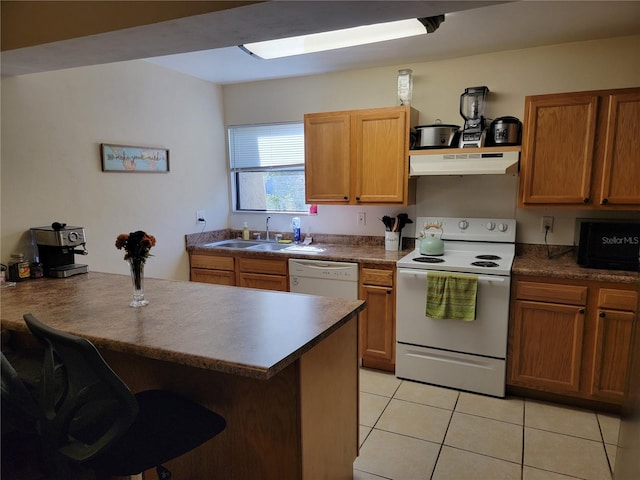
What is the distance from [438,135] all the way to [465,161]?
0.30 meters

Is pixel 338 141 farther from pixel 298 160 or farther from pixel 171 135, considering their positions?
pixel 171 135

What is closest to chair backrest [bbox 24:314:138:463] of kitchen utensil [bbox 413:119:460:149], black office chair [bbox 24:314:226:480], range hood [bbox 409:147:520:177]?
black office chair [bbox 24:314:226:480]

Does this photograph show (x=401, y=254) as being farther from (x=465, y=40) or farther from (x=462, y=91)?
(x=465, y=40)

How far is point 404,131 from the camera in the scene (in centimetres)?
321

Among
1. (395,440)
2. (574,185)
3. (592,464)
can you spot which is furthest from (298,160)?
(592,464)

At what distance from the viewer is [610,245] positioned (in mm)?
2672

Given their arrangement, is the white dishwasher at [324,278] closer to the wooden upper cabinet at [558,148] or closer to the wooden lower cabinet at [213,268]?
the wooden lower cabinet at [213,268]

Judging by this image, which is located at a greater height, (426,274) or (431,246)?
(431,246)

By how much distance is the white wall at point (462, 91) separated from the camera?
2.91m

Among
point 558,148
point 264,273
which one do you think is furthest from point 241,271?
point 558,148

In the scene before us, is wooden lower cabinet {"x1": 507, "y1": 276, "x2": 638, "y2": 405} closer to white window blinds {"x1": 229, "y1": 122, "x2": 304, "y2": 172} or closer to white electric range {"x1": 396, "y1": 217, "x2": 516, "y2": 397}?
white electric range {"x1": 396, "y1": 217, "x2": 516, "y2": 397}

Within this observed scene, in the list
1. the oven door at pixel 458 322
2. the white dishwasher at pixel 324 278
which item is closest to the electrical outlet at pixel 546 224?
the oven door at pixel 458 322

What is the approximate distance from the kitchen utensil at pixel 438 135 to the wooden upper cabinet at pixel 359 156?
136 mm

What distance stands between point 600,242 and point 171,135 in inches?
135
